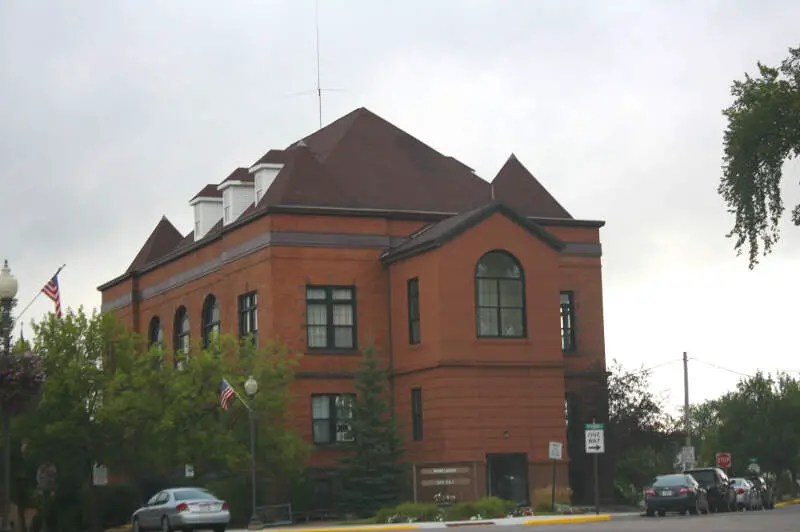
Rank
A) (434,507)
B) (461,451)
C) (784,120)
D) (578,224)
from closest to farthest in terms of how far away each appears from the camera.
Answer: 1. (784,120)
2. (434,507)
3. (461,451)
4. (578,224)

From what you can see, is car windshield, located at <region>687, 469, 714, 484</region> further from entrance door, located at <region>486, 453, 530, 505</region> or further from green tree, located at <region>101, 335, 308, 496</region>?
green tree, located at <region>101, 335, 308, 496</region>

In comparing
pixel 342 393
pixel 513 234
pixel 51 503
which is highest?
pixel 513 234

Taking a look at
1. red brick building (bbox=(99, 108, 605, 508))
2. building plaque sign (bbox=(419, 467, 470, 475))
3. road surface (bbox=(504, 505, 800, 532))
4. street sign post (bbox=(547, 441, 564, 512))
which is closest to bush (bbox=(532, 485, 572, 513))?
street sign post (bbox=(547, 441, 564, 512))

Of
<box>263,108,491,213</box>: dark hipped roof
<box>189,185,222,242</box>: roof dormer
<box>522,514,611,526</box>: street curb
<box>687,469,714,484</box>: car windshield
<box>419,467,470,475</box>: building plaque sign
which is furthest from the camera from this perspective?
<box>189,185,222,242</box>: roof dormer

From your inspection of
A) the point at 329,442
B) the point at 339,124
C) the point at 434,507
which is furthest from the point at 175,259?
the point at 434,507

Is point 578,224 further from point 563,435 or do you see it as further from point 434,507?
point 434,507

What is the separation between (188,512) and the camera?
147ft

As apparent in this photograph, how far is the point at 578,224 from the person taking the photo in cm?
7006

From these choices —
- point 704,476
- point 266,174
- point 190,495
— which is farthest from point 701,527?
point 266,174

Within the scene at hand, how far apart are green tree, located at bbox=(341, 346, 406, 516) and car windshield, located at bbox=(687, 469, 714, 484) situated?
10986 millimetres

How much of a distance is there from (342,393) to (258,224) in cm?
783

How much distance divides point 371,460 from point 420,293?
7.44m

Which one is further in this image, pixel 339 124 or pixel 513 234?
pixel 339 124

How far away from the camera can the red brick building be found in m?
59.3
